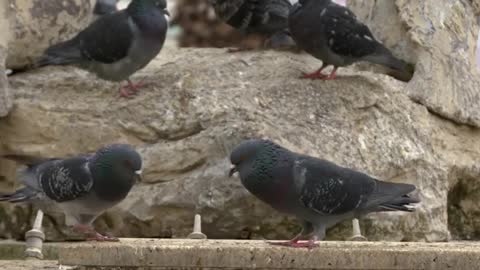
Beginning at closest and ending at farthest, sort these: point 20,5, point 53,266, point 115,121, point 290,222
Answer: point 53,266 → point 290,222 → point 115,121 → point 20,5

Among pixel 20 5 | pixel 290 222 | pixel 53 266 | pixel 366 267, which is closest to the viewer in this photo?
pixel 366 267

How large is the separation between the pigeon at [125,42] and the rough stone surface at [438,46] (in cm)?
204

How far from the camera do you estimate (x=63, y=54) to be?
34.5ft

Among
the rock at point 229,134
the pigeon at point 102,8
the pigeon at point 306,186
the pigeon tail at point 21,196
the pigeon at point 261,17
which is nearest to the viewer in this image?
the pigeon at point 306,186

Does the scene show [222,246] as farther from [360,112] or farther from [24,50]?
[24,50]

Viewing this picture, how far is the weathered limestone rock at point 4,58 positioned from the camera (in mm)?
10047

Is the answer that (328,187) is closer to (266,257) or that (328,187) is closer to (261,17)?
(266,257)

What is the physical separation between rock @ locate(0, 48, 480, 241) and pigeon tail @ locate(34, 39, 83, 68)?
187 mm

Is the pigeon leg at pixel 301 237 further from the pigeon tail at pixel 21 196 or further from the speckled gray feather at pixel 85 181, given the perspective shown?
the pigeon tail at pixel 21 196

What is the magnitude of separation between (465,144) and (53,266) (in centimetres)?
439

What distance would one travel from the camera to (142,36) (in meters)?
10.1

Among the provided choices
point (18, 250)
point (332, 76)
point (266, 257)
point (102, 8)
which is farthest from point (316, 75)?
point (266, 257)

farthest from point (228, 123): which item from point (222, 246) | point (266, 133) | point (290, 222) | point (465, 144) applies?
point (222, 246)

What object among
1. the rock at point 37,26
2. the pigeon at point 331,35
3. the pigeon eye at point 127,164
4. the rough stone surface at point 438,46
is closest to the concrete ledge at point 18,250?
the pigeon eye at point 127,164
